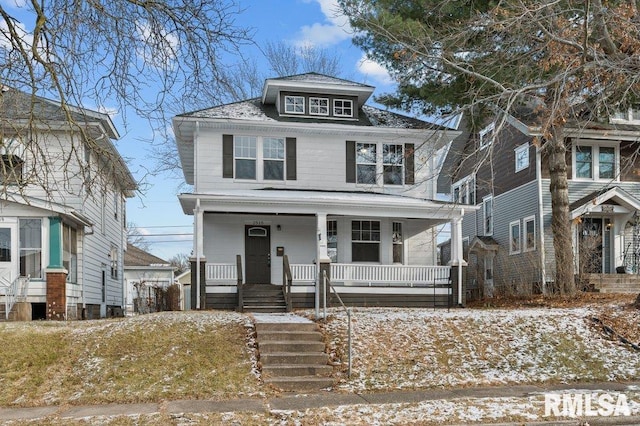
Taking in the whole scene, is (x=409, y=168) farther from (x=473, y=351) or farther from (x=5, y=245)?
(x=5, y=245)

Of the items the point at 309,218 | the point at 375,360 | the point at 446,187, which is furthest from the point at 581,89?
the point at 446,187

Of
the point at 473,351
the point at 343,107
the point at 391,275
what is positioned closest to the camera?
the point at 473,351

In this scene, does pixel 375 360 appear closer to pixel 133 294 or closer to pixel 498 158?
pixel 498 158

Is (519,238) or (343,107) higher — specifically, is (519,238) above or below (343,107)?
below

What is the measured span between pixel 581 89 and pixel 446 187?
1837 centimetres

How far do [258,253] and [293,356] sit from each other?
8.71 metres

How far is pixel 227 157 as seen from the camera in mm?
18172

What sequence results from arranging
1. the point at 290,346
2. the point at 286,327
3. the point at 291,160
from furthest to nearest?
the point at 291,160 < the point at 286,327 < the point at 290,346

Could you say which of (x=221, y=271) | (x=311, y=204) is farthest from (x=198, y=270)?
(x=311, y=204)

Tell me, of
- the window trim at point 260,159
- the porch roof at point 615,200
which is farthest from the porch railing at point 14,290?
the porch roof at point 615,200

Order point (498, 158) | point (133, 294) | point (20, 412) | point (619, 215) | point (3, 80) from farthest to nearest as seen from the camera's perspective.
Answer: point (133, 294)
point (498, 158)
point (619, 215)
point (20, 412)
point (3, 80)

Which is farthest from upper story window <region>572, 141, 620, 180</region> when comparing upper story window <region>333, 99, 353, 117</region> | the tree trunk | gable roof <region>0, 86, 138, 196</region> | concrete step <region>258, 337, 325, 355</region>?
gable roof <region>0, 86, 138, 196</region>

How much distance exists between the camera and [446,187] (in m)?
29.8

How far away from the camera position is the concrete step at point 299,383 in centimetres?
897
